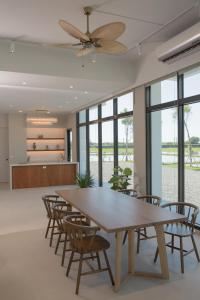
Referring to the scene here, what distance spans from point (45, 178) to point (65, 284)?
686 centimetres

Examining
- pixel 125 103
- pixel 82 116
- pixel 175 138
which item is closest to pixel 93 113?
pixel 82 116

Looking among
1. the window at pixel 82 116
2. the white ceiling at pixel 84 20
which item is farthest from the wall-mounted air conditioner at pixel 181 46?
the window at pixel 82 116

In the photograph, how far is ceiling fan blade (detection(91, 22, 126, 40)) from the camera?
2.90 m

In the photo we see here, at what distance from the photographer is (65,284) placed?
2906 mm

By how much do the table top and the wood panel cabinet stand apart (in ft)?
17.4

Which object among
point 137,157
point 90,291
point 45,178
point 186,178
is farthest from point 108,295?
point 45,178

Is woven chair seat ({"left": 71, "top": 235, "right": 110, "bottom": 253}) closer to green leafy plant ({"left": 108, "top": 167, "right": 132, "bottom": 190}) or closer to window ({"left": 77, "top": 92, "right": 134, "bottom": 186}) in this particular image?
green leafy plant ({"left": 108, "top": 167, "right": 132, "bottom": 190})

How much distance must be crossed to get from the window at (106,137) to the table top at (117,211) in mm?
2982

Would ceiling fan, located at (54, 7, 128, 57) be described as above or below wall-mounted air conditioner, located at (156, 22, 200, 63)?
below

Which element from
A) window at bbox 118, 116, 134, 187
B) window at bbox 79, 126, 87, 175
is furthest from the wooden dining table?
window at bbox 79, 126, 87, 175

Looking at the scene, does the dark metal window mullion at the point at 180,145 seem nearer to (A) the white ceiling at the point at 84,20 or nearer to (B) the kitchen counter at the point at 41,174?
(A) the white ceiling at the point at 84,20

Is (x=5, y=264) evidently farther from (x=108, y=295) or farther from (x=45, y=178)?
(x=45, y=178)

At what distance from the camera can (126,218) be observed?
2.90 m

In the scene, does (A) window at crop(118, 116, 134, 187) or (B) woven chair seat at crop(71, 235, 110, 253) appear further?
(A) window at crop(118, 116, 134, 187)
